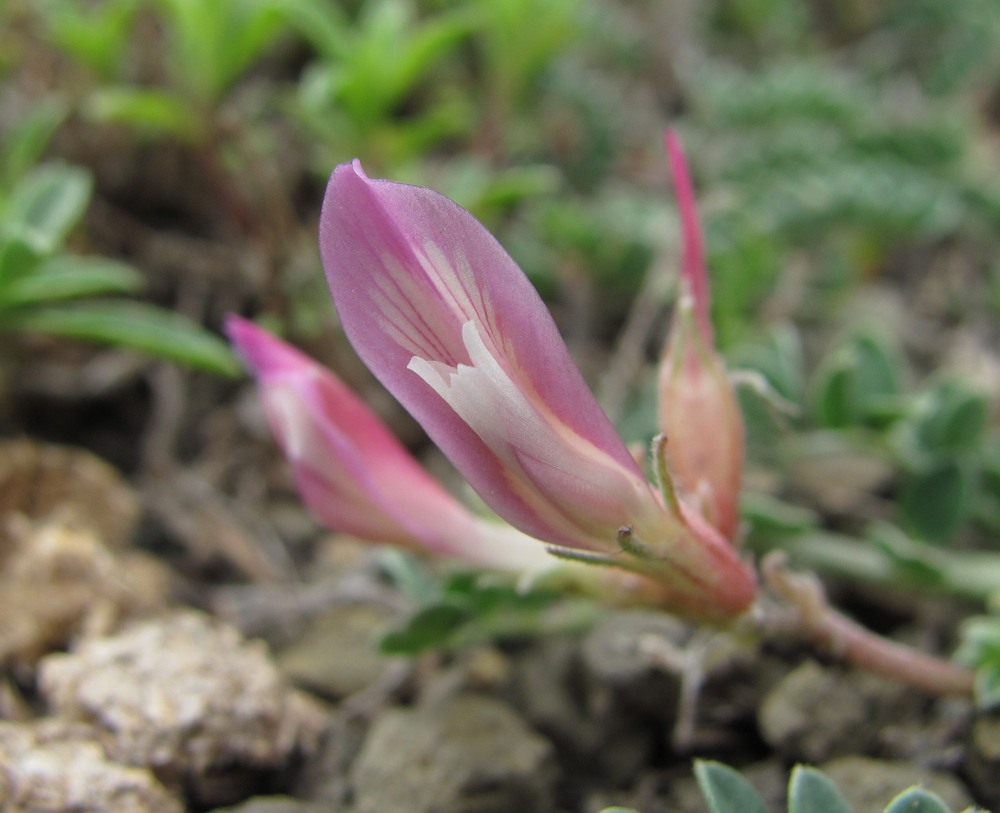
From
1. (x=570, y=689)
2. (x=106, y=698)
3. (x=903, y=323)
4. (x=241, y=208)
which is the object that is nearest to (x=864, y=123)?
(x=903, y=323)

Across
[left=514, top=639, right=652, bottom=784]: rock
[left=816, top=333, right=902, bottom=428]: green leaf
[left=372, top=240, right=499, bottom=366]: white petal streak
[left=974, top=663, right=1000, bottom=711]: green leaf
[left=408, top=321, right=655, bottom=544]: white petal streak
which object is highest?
[left=372, top=240, right=499, bottom=366]: white petal streak

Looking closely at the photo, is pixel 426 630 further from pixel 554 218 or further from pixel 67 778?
pixel 554 218

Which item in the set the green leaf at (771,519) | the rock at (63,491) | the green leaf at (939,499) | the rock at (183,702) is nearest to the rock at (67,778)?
the rock at (183,702)

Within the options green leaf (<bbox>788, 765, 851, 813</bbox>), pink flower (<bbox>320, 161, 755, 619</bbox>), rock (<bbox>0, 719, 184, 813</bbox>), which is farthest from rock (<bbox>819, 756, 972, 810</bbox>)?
rock (<bbox>0, 719, 184, 813</bbox>)

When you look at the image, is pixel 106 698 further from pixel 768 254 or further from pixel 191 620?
pixel 768 254

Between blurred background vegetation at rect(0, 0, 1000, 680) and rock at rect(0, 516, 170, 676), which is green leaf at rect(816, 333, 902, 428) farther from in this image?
rock at rect(0, 516, 170, 676)

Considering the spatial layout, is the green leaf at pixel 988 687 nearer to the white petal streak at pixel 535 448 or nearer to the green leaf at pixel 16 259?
the white petal streak at pixel 535 448
